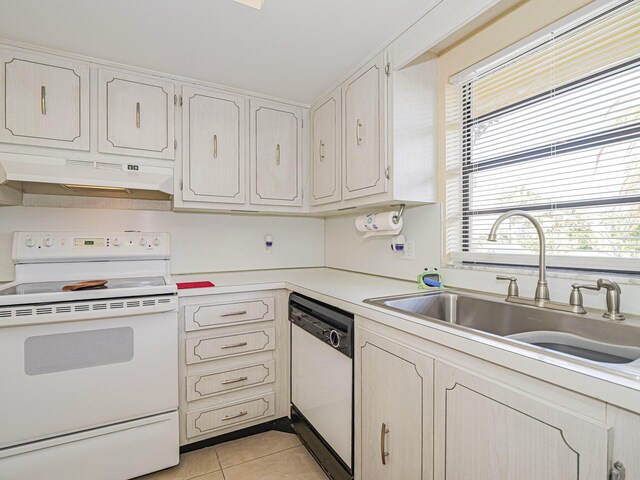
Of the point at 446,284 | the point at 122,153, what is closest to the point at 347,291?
the point at 446,284

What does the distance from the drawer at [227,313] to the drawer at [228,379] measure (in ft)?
0.92

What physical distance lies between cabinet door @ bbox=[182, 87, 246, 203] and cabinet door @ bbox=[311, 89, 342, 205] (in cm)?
51

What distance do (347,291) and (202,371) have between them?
3.20 feet

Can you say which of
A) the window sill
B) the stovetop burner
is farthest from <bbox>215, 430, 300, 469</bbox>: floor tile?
the window sill

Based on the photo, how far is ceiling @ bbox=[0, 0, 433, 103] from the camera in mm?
1347

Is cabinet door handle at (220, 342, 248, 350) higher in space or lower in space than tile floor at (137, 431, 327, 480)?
higher

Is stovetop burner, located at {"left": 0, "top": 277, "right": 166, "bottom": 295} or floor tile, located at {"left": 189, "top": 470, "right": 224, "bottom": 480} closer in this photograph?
stovetop burner, located at {"left": 0, "top": 277, "right": 166, "bottom": 295}

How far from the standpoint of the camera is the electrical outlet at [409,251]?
6.09 feet

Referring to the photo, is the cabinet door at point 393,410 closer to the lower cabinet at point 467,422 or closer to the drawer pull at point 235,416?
the lower cabinet at point 467,422

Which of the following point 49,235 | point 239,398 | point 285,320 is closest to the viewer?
point 49,235

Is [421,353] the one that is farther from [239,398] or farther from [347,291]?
[239,398]

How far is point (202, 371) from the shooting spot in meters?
1.81

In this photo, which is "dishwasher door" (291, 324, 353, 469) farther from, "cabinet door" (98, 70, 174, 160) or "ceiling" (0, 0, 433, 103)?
"ceiling" (0, 0, 433, 103)

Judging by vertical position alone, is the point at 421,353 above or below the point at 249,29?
below
